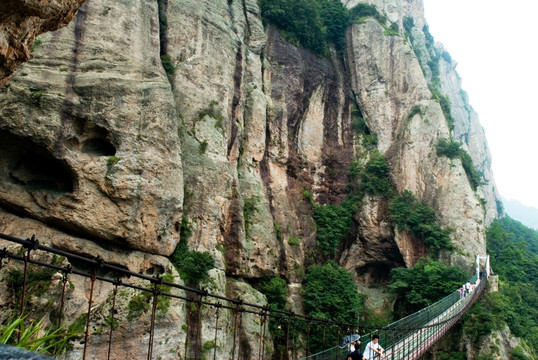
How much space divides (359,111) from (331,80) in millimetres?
2766

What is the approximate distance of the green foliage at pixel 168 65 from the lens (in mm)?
16705

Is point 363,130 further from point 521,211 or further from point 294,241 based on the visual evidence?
point 521,211

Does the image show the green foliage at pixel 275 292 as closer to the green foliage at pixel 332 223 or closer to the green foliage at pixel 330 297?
the green foliage at pixel 330 297

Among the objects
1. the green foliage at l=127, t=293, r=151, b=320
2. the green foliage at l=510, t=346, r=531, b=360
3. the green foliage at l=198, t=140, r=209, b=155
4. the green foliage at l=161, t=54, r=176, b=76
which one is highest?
the green foliage at l=161, t=54, r=176, b=76

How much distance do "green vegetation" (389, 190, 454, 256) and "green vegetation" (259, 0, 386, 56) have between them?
10591 millimetres

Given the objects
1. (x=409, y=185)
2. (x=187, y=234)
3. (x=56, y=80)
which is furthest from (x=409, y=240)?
(x=56, y=80)

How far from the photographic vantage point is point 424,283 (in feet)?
61.5

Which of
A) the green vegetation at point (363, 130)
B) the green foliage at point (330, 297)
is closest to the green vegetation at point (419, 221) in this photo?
the green vegetation at point (363, 130)

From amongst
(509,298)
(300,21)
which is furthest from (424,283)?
(300,21)

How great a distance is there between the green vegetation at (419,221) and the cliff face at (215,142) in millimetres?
681

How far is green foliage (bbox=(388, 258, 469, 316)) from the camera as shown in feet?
60.1

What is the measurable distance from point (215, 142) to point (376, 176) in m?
11.0

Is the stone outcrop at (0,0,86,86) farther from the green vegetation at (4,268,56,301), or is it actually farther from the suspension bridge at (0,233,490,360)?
the green vegetation at (4,268,56,301)

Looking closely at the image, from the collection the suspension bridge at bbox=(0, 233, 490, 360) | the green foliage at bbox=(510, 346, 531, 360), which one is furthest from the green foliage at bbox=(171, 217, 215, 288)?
the green foliage at bbox=(510, 346, 531, 360)
